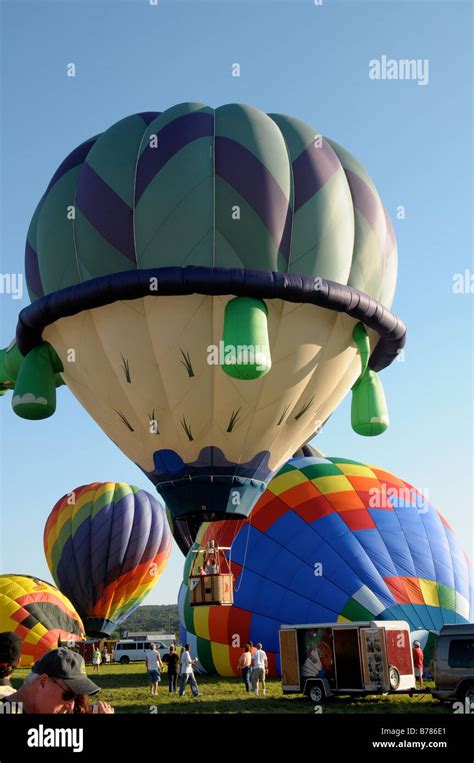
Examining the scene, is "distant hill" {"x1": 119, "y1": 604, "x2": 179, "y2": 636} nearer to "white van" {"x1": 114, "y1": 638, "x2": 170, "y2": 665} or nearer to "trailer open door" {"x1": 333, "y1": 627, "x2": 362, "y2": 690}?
"white van" {"x1": 114, "y1": 638, "x2": 170, "y2": 665}

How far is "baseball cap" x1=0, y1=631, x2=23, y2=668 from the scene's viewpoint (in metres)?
3.65

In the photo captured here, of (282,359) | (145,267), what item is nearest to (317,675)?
(282,359)

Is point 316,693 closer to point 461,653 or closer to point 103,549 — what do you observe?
point 461,653

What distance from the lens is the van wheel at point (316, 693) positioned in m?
11.9

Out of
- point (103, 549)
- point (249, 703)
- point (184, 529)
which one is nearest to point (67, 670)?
point (249, 703)

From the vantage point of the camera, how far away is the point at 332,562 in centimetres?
1417

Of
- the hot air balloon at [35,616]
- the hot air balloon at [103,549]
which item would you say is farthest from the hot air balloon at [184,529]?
the hot air balloon at [103,549]

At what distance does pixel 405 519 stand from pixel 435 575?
118 centimetres

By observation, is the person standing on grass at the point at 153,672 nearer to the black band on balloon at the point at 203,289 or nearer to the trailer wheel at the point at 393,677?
the trailer wheel at the point at 393,677

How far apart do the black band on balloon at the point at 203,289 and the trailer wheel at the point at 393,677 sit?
212 inches

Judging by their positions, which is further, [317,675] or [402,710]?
[317,675]

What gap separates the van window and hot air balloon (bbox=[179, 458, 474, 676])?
2782mm

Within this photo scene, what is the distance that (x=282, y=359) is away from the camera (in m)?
13.2
